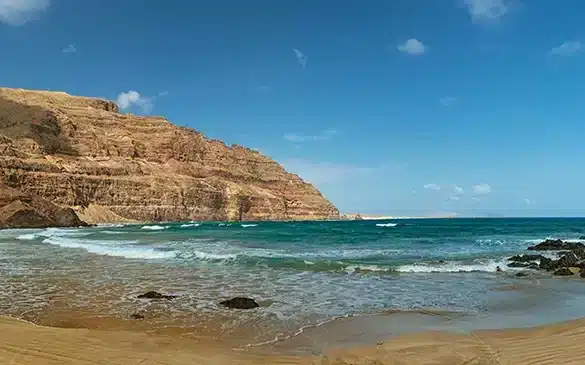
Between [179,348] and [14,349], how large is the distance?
198 cm

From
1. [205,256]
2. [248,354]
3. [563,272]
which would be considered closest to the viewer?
[248,354]

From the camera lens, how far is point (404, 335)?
7824 millimetres

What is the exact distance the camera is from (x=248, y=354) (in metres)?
6.59

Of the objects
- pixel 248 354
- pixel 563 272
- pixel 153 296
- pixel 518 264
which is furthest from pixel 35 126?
pixel 248 354

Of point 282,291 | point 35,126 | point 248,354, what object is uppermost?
point 35,126

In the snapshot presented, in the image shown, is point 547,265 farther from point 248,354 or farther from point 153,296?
point 248,354

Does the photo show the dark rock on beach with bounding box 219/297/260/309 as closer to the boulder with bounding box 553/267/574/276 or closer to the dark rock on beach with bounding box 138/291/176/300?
the dark rock on beach with bounding box 138/291/176/300

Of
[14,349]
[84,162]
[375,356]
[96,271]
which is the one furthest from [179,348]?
[84,162]

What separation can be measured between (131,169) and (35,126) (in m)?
19.7

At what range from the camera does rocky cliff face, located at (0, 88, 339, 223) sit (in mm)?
87750

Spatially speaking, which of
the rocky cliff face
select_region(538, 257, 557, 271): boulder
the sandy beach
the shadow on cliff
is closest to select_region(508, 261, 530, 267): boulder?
select_region(538, 257, 557, 271): boulder

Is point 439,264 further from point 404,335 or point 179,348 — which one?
point 179,348

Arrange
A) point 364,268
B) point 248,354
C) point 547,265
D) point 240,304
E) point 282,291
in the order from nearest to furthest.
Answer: point 248,354
point 240,304
point 282,291
point 364,268
point 547,265

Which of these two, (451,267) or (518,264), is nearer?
(451,267)
